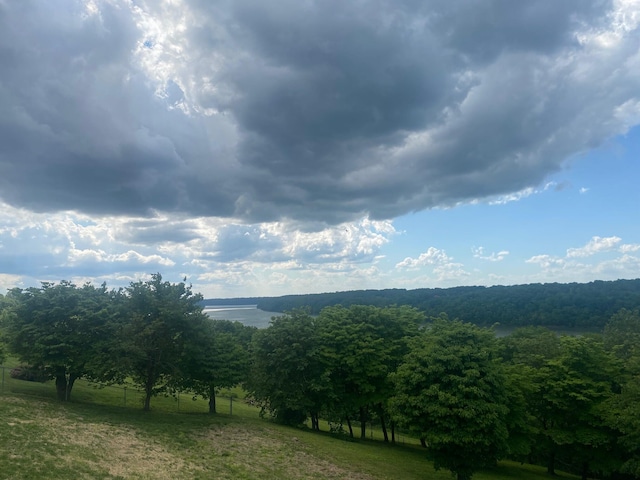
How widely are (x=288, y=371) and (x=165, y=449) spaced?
14.4 m

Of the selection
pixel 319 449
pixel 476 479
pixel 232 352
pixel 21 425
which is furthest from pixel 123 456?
pixel 476 479

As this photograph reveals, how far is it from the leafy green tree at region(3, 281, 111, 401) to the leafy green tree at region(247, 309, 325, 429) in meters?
12.8

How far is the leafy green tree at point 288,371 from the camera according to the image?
3488cm

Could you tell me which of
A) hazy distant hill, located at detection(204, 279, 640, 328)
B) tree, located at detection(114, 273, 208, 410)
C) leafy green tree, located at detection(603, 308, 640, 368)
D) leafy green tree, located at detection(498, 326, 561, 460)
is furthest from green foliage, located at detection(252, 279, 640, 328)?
tree, located at detection(114, 273, 208, 410)

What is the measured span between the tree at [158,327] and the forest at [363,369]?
88mm

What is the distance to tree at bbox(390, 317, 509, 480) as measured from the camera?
22703 millimetres

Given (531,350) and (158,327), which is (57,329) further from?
(531,350)

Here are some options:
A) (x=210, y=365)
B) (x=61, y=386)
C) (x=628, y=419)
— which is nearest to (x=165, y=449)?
(x=61, y=386)

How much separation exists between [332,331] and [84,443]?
858 inches

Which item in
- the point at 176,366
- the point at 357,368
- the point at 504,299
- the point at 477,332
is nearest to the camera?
the point at 477,332

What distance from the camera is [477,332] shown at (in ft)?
84.5

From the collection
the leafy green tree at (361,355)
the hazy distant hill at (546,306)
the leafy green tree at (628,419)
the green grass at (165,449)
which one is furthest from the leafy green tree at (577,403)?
the hazy distant hill at (546,306)

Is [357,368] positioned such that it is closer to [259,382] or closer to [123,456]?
[259,382]

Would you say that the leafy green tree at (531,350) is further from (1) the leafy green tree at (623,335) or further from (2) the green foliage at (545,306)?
(2) the green foliage at (545,306)
